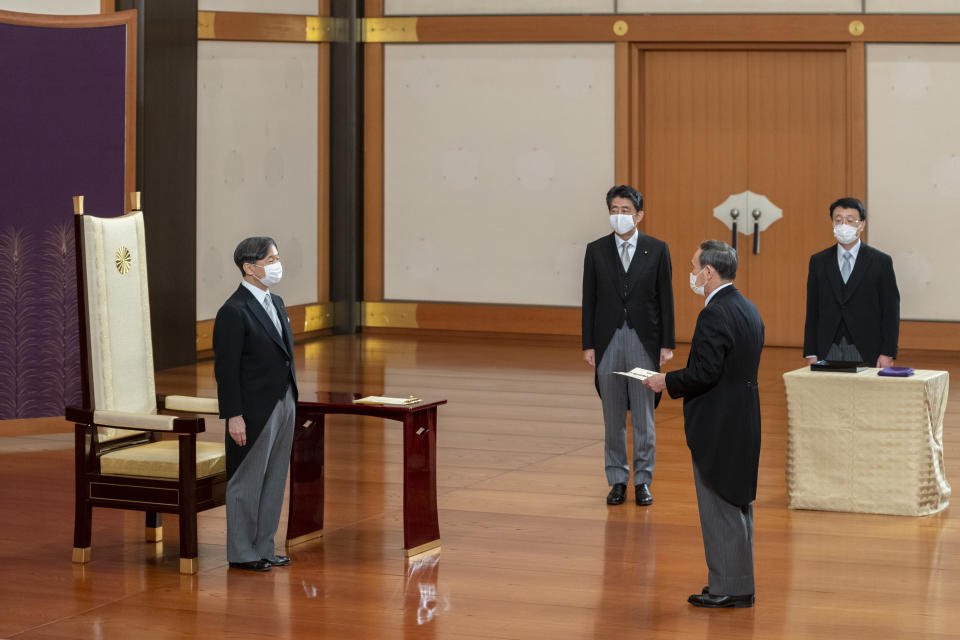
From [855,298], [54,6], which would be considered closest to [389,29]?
[54,6]

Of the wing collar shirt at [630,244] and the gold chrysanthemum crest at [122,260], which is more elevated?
the wing collar shirt at [630,244]

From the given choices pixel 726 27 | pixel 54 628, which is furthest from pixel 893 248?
pixel 54 628

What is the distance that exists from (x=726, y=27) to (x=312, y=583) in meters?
7.86

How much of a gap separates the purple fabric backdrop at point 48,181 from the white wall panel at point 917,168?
6229 millimetres

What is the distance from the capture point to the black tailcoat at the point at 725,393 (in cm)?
434

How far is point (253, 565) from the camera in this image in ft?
16.3

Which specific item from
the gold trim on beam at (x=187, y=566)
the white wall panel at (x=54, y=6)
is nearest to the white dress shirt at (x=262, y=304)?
the gold trim on beam at (x=187, y=566)

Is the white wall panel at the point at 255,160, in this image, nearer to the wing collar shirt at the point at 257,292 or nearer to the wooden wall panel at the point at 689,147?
the wooden wall panel at the point at 689,147

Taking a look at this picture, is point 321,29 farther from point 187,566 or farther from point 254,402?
point 187,566

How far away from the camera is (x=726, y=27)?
11461mm

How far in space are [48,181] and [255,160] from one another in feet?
12.3

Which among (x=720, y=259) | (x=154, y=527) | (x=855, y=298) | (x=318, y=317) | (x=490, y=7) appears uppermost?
(x=490, y=7)

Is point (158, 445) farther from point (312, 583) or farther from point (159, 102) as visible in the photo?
point (159, 102)

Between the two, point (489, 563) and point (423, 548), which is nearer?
point (489, 563)
